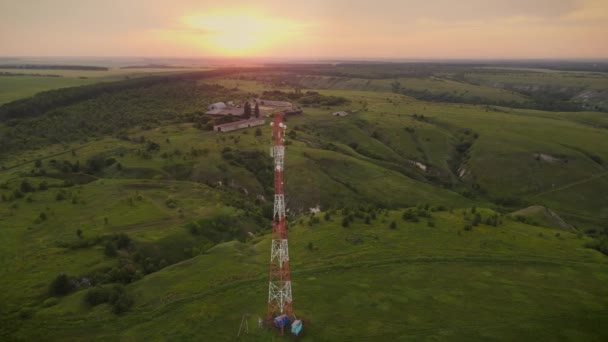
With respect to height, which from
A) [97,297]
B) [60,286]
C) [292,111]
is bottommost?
[97,297]

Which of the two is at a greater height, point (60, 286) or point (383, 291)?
point (60, 286)

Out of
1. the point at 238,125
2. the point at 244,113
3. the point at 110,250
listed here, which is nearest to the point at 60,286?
the point at 110,250

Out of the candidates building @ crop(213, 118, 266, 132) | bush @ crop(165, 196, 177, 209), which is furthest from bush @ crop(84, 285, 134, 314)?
building @ crop(213, 118, 266, 132)

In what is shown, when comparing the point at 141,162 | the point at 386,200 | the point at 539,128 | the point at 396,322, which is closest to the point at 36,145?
the point at 141,162

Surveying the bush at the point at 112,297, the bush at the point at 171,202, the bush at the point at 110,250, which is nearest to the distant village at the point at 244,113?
the bush at the point at 171,202

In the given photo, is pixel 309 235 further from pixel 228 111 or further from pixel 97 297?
pixel 228 111

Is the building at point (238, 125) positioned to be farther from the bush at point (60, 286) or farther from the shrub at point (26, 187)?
the bush at point (60, 286)
